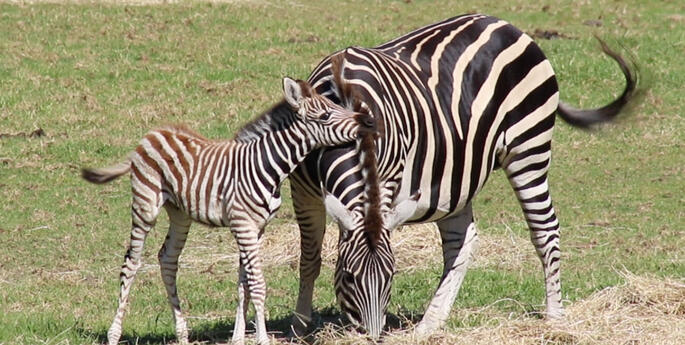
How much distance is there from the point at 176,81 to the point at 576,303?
31.4 ft

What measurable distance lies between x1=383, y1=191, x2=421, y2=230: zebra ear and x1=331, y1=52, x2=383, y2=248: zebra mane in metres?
0.13

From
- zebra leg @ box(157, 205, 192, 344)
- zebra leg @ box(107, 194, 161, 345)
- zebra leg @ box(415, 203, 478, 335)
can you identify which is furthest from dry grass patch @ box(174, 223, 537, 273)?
zebra leg @ box(107, 194, 161, 345)

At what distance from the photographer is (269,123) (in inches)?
281

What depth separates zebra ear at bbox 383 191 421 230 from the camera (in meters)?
6.61

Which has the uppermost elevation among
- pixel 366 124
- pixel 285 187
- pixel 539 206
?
pixel 285 187

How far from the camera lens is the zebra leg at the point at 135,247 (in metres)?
7.09

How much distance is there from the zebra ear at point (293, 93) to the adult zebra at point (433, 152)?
0.25 m

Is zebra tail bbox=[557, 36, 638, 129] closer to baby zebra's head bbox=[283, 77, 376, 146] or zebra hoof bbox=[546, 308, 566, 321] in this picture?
zebra hoof bbox=[546, 308, 566, 321]

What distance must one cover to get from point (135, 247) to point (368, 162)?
1.59m

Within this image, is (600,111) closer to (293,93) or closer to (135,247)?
(293,93)

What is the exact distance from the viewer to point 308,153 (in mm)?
7012

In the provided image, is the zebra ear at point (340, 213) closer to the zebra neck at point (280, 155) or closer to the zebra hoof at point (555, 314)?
the zebra neck at point (280, 155)

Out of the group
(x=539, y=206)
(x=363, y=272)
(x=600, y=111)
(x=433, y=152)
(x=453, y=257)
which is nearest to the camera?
(x=363, y=272)

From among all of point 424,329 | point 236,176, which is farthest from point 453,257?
point 236,176
